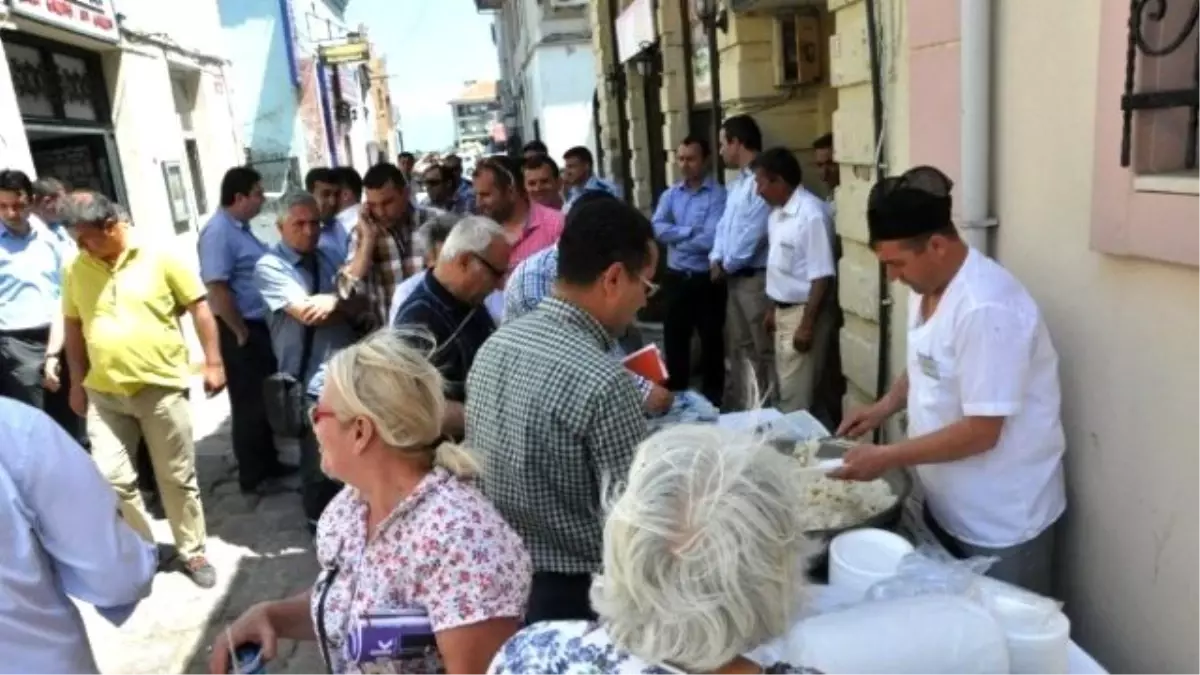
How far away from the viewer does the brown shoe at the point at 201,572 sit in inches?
166

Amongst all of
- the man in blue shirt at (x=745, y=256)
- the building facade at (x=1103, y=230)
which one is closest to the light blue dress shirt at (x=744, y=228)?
the man in blue shirt at (x=745, y=256)

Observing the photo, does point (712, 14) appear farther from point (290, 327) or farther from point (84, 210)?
point (84, 210)

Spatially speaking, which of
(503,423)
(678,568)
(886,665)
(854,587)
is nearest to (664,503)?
(678,568)

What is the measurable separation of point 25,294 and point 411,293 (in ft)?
11.0

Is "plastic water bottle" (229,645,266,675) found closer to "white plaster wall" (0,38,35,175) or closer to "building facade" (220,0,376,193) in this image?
"white plaster wall" (0,38,35,175)

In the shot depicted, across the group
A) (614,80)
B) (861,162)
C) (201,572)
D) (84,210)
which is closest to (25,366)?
(201,572)

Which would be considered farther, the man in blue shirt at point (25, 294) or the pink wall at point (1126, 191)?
the man in blue shirt at point (25, 294)

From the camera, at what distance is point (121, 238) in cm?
376

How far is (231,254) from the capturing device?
16.3ft

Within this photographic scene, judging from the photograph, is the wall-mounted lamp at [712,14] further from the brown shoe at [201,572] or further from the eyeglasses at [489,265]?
the brown shoe at [201,572]

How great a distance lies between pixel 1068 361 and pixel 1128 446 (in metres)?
0.29

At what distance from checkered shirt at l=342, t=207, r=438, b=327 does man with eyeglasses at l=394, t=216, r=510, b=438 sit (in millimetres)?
1533

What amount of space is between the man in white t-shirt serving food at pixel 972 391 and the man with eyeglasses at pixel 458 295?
1.32m

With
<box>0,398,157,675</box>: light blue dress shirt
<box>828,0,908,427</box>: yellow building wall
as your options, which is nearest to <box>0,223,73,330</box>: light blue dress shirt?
<box>0,398,157,675</box>: light blue dress shirt
